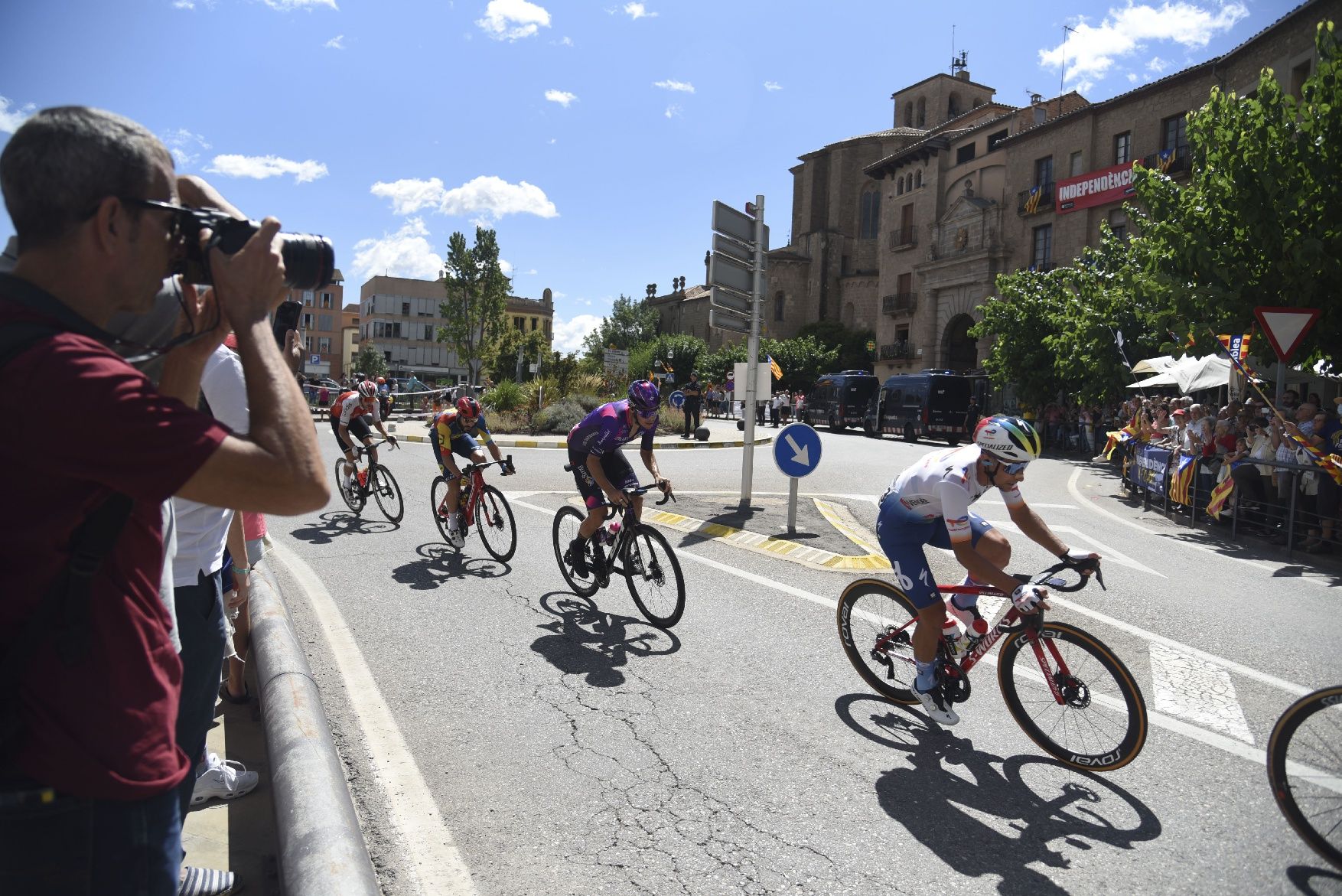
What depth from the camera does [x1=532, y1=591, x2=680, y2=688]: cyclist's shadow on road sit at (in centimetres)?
537

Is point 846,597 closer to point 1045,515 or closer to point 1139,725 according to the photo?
point 1139,725

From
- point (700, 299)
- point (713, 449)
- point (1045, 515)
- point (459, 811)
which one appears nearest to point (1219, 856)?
point (459, 811)

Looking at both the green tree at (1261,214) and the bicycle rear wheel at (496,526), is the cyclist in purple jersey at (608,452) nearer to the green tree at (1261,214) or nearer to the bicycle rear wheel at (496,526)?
the bicycle rear wheel at (496,526)

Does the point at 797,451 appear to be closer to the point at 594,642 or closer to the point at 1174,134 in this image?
the point at 594,642

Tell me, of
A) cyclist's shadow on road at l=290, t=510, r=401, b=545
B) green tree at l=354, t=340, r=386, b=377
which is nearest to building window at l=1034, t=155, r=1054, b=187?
cyclist's shadow on road at l=290, t=510, r=401, b=545

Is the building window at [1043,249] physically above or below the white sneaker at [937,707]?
above

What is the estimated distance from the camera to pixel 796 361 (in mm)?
58312

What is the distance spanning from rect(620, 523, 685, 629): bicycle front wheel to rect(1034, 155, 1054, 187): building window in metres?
41.8

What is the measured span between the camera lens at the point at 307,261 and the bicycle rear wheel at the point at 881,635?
3706mm

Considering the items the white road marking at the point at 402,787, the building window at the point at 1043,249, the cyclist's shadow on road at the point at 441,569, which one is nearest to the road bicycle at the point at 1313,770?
the white road marking at the point at 402,787

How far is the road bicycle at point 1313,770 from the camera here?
10.7 ft

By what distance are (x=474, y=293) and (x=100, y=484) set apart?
64.8m

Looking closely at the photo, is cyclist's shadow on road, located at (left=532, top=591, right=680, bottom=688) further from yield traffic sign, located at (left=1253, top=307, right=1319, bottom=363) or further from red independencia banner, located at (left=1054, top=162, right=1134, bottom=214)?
red independencia banner, located at (left=1054, top=162, right=1134, bottom=214)

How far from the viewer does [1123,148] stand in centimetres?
3850
